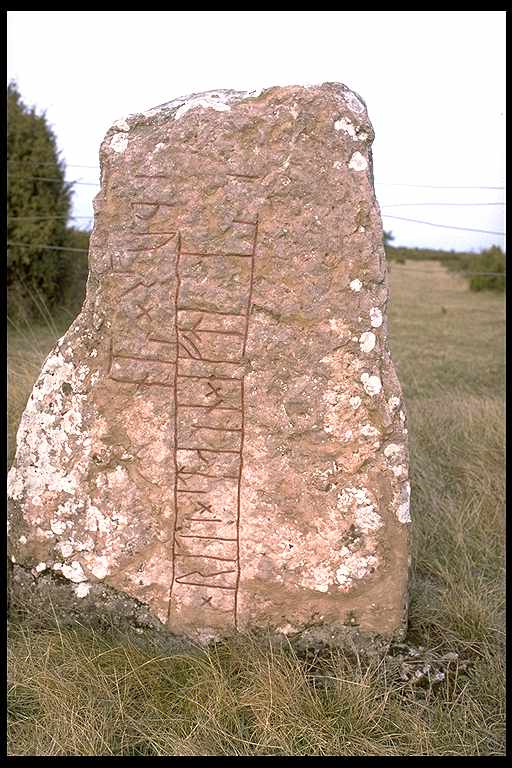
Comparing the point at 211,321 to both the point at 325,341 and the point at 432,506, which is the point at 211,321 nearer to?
the point at 325,341

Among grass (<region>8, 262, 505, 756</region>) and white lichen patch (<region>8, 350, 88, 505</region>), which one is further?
white lichen patch (<region>8, 350, 88, 505</region>)

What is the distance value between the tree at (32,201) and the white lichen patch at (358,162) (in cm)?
551

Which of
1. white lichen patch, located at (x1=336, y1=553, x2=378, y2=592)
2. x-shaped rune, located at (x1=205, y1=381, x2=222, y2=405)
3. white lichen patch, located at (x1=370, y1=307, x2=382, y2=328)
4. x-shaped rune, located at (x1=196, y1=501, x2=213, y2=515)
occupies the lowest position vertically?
white lichen patch, located at (x1=336, y1=553, x2=378, y2=592)

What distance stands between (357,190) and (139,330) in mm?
723

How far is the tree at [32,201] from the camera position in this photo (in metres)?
7.25

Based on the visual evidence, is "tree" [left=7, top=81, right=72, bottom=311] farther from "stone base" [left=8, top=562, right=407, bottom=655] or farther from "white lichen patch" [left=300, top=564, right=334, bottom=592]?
"white lichen patch" [left=300, top=564, right=334, bottom=592]

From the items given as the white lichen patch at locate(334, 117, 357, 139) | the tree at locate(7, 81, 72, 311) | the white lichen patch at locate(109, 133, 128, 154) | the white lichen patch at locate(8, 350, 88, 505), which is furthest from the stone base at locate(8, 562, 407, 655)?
the tree at locate(7, 81, 72, 311)

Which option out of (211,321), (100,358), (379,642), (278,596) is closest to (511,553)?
(379,642)

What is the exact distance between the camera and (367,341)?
2.20m

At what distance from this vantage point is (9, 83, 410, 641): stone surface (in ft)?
7.12

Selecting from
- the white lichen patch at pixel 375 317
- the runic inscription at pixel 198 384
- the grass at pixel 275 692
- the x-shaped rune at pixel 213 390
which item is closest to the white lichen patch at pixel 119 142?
the runic inscription at pixel 198 384

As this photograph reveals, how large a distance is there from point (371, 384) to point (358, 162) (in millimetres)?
611

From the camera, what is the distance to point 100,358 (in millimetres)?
2285
